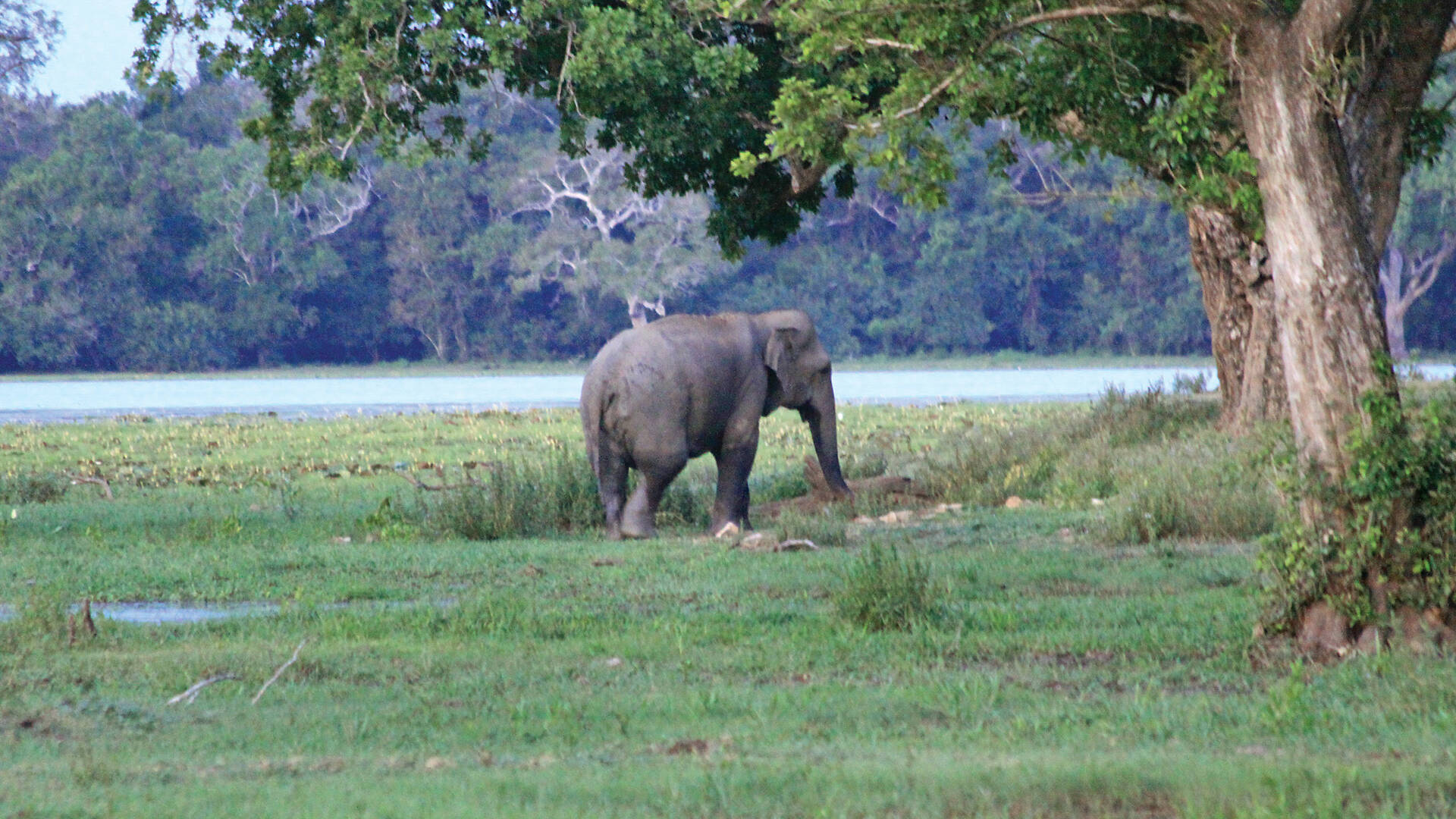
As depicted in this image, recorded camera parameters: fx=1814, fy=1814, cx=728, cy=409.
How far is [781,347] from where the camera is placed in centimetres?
1558

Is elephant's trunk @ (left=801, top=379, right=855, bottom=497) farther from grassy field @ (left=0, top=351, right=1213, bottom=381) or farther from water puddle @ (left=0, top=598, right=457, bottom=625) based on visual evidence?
grassy field @ (left=0, top=351, right=1213, bottom=381)

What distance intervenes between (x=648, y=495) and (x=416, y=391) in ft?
139

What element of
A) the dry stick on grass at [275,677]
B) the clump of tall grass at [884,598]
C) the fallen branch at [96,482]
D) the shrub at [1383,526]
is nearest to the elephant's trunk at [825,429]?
the clump of tall grass at [884,598]

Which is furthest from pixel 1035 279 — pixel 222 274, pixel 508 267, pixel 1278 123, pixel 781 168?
pixel 1278 123

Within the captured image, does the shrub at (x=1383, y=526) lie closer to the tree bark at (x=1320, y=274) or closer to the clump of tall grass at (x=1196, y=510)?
the tree bark at (x=1320, y=274)

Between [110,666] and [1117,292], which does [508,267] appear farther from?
[110,666]

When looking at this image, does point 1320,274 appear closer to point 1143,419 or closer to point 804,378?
point 804,378

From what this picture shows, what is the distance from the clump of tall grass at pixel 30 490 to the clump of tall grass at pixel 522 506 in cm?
487

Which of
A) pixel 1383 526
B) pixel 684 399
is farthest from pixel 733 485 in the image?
pixel 1383 526

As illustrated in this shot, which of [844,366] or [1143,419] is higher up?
[1143,419]

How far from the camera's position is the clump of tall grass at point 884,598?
953cm

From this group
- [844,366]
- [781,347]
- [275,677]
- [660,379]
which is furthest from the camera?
[844,366]

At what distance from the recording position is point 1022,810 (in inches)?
219

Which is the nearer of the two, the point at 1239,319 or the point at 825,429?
the point at 825,429
